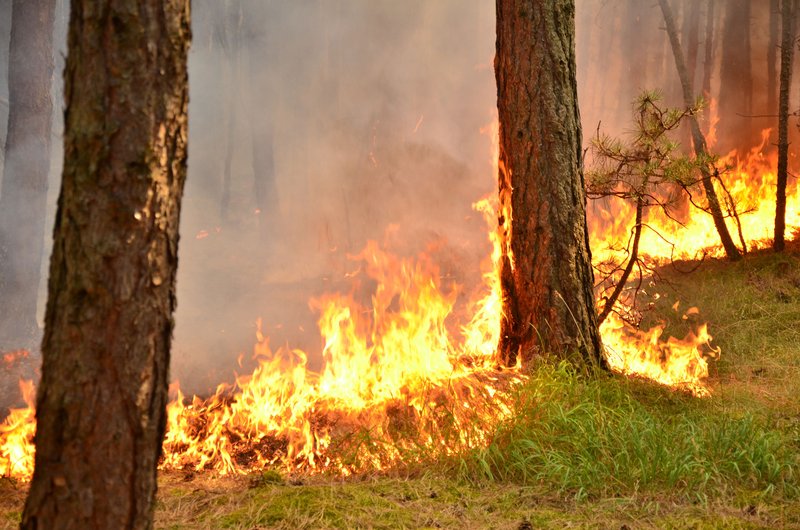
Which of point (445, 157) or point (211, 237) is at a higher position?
point (445, 157)

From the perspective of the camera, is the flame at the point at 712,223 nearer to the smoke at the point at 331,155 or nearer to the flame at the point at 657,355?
the smoke at the point at 331,155

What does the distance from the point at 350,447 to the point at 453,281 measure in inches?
257

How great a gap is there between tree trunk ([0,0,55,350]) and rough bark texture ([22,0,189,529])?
6.19 metres

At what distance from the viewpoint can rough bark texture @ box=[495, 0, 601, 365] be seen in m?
4.82

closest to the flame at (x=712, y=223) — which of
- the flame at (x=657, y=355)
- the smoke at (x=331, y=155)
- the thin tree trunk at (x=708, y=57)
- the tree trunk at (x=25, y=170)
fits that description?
the thin tree trunk at (x=708, y=57)

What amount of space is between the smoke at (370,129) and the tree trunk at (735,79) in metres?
0.24

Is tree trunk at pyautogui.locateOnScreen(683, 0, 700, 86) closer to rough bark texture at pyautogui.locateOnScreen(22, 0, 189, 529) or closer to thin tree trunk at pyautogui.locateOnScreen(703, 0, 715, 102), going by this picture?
thin tree trunk at pyautogui.locateOnScreen(703, 0, 715, 102)

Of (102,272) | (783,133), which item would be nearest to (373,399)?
(102,272)

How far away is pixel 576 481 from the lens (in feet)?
11.4

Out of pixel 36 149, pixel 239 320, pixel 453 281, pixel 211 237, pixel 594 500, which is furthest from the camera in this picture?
pixel 211 237

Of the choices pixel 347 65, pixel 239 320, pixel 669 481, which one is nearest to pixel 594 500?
pixel 669 481

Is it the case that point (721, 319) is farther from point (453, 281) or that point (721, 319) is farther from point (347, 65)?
point (347, 65)

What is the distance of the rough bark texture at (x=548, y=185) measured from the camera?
190 inches

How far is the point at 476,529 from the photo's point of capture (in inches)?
121
